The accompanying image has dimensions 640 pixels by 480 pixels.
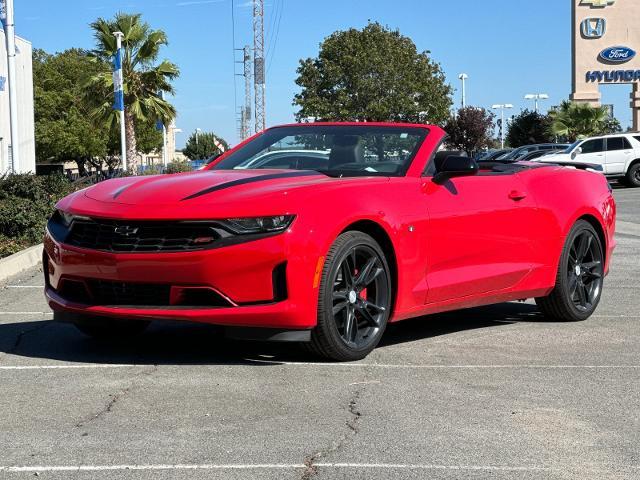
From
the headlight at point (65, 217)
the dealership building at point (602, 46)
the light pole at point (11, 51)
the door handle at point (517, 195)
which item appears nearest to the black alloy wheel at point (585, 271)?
the door handle at point (517, 195)

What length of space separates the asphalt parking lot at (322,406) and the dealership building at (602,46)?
45438mm

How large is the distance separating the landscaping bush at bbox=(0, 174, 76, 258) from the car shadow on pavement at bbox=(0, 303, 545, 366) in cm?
555

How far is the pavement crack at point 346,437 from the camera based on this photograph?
3924 mm

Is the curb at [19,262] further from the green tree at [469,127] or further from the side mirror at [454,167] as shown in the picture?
the green tree at [469,127]

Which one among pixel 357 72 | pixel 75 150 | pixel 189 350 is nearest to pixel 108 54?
pixel 75 150

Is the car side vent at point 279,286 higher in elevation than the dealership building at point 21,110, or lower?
lower

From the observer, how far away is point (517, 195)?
7.21m

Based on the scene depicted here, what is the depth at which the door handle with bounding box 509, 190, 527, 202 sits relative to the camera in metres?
7.17

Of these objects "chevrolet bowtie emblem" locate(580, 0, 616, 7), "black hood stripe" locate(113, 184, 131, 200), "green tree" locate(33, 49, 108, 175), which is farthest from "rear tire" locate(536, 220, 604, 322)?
"green tree" locate(33, 49, 108, 175)

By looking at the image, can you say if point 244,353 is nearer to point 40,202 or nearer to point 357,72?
point 40,202

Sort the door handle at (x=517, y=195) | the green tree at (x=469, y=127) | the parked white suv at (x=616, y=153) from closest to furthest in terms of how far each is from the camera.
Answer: the door handle at (x=517, y=195), the parked white suv at (x=616, y=153), the green tree at (x=469, y=127)

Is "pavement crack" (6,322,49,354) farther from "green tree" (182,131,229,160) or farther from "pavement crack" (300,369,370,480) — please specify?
"green tree" (182,131,229,160)

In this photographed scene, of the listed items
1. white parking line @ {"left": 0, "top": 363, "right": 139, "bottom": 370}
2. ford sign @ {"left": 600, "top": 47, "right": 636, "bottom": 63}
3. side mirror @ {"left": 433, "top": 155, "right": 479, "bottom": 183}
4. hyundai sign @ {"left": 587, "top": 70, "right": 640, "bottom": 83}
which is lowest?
white parking line @ {"left": 0, "top": 363, "right": 139, "bottom": 370}

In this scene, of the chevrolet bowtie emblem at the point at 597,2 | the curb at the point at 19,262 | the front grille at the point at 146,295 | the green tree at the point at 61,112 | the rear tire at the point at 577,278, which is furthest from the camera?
the green tree at the point at 61,112
